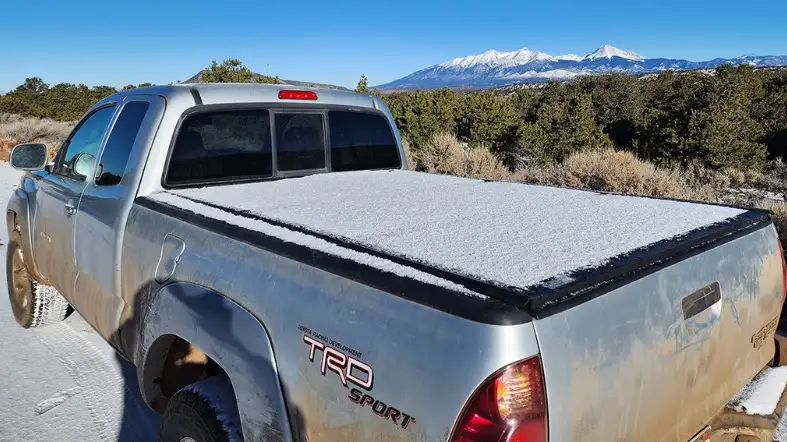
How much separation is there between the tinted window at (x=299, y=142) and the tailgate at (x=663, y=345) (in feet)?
8.74

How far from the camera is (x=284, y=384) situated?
180 centimetres

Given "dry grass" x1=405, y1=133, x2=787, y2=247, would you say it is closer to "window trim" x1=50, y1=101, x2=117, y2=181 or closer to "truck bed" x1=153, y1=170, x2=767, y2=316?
"truck bed" x1=153, y1=170, x2=767, y2=316

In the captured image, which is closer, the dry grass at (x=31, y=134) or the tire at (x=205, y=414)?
the tire at (x=205, y=414)

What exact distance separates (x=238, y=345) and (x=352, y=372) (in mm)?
A: 599

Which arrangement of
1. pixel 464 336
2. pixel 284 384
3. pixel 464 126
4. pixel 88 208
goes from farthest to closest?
pixel 464 126 → pixel 88 208 → pixel 284 384 → pixel 464 336

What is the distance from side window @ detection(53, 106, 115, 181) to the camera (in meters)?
3.64

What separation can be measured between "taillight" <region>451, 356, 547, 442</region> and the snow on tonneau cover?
30 mm

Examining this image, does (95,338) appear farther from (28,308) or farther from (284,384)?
(284,384)

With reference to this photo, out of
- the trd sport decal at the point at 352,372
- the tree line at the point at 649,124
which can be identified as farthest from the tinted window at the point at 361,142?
the tree line at the point at 649,124

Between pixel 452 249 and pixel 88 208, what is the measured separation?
2.45 m

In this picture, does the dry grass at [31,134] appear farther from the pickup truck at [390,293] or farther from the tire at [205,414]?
the tire at [205,414]

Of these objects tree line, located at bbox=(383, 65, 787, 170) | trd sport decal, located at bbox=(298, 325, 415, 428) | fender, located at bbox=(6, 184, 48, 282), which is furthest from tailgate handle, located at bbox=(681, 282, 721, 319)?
tree line, located at bbox=(383, 65, 787, 170)

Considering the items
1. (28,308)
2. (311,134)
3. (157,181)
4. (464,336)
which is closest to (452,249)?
(464,336)

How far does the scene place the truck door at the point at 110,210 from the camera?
2984mm
